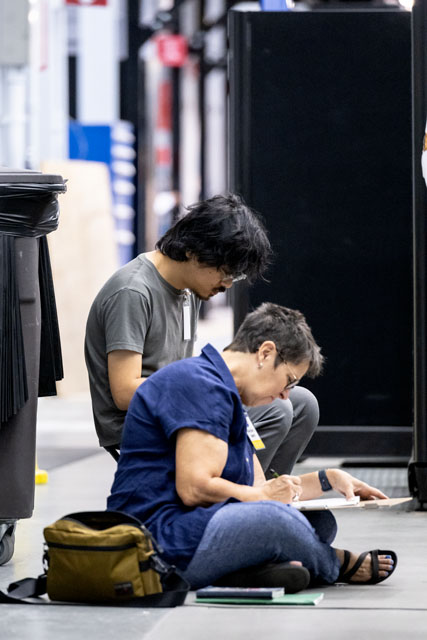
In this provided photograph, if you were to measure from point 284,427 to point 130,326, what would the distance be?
2.75 ft

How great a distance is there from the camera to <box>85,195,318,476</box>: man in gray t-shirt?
13.4 ft

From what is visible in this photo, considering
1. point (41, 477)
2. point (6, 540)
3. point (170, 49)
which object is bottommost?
point (41, 477)

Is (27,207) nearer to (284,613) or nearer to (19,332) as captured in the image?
(19,332)

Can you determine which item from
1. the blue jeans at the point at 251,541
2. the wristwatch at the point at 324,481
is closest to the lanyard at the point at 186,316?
the wristwatch at the point at 324,481

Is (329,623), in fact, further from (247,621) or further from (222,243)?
(222,243)

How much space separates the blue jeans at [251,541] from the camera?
3510 millimetres

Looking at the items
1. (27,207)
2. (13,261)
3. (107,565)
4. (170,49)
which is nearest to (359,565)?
(107,565)

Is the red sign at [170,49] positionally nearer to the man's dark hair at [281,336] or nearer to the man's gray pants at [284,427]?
the man's gray pants at [284,427]

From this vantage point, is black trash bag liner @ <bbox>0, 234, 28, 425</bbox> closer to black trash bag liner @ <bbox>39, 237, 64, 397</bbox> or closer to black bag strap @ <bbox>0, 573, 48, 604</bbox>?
black trash bag liner @ <bbox>39, 237, 64, 397</bbox>

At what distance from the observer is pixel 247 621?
3.35 metres

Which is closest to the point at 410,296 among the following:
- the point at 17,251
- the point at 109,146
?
the point at 17,251

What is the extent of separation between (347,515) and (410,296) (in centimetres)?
133

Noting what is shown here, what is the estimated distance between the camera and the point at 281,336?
3637 millimetres

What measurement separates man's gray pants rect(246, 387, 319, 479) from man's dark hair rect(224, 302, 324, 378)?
3.20 feet
